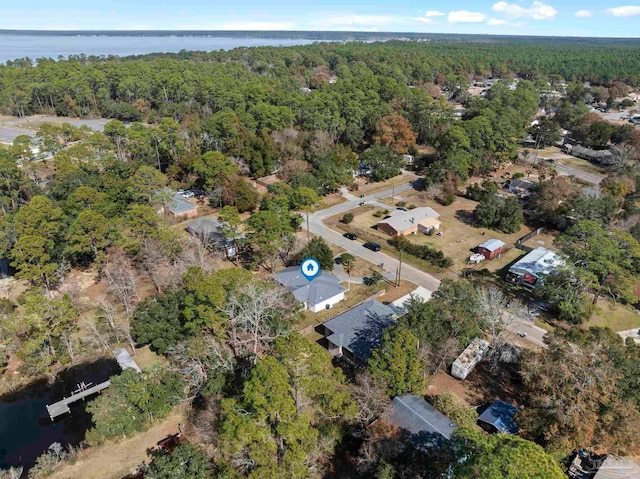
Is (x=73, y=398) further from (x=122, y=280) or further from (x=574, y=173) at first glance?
(x=574, y=173)

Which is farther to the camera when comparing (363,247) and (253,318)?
(363,247)

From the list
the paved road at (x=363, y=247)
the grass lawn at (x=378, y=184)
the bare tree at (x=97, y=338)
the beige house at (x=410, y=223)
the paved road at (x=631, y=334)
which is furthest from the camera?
the grass lawn at (x=378, y=184)

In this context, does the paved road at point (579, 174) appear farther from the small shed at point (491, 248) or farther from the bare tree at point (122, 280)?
the bare tree at point (122, 280)

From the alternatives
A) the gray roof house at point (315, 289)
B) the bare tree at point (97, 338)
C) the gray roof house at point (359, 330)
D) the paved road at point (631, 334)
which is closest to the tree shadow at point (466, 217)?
the paved road at point (631, 334)

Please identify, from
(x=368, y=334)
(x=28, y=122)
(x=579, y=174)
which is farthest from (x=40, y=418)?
(x=28, y=122)

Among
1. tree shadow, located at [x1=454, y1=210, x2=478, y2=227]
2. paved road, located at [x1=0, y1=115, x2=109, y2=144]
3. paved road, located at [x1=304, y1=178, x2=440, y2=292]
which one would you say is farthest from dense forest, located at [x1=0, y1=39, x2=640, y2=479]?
paved road, located at [x1=0, y1=115, x2=109, y2=144]
